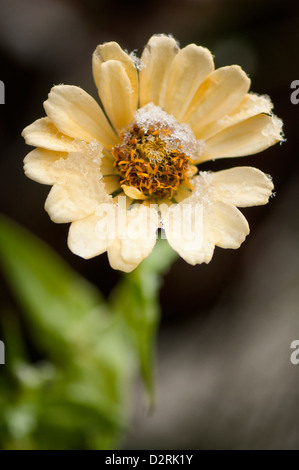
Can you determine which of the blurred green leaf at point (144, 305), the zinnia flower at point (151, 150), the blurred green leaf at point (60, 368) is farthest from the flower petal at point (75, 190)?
the blurred green leaf at point (60, 368)

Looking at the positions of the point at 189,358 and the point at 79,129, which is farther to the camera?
the point at 189,358

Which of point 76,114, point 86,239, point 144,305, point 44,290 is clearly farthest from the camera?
point 44,290

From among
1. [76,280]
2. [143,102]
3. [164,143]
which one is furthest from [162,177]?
[76,280]

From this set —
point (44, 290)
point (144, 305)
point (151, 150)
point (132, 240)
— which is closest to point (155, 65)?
point (151, 150)

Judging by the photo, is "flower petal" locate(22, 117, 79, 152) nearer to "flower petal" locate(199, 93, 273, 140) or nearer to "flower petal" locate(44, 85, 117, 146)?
"flower petal" locate(44, 85, 117, 146)

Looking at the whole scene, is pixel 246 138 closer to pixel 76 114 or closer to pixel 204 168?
pixel 76 114

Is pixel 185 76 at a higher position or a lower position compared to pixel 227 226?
higher
